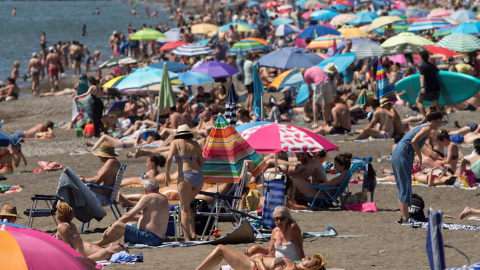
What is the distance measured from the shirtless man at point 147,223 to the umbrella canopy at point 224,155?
0.89 m

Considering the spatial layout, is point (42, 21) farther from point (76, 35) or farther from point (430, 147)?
point (430, 147)

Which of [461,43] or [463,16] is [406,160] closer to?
[461,43]

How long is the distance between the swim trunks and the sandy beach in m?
0.16

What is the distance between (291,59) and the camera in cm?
1908

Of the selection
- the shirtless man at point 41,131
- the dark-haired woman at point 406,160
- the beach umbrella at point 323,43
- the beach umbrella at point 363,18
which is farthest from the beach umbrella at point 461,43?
the dark-haired woman at point 406,160

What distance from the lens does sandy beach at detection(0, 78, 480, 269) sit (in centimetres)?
717

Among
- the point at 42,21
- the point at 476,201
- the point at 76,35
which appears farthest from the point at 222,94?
the point at 42,21

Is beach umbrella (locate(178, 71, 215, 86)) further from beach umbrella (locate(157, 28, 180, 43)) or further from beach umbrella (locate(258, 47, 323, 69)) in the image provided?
beach umbrella (locate(157, 28, 180, 43))

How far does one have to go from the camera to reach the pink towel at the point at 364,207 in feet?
32.7

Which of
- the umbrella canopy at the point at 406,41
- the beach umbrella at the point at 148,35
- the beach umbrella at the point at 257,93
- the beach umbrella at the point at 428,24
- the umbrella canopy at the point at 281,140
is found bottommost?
the beach umbrella at the point at 148,35

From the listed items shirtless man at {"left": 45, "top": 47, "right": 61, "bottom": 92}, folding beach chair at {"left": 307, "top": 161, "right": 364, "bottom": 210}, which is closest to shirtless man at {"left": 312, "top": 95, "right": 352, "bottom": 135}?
folding beach chair at {"left": 307, "top": 161, "right": 364, "bottom": 210}

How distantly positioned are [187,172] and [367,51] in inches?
472

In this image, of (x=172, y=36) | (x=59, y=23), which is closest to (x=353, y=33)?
(x=172, y=36)

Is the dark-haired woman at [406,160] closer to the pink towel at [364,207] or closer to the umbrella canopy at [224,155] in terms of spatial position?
the pink towel at [364,207]
